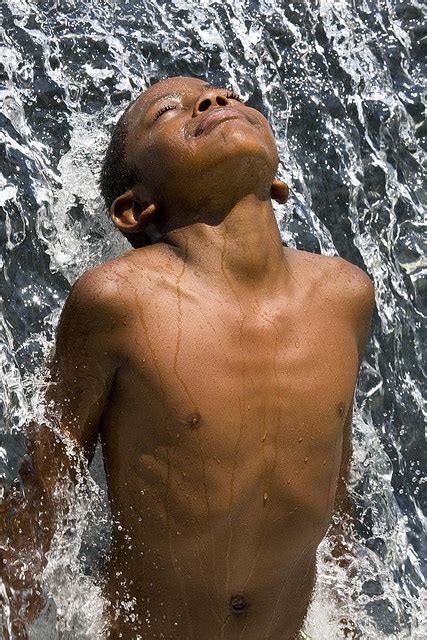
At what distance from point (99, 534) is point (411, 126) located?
2.08m

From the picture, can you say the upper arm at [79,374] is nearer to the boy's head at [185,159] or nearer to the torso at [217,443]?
the torso at [217,443]

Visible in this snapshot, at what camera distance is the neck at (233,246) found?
3.04m

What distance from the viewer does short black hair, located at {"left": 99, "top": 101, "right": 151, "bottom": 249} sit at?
3.22m

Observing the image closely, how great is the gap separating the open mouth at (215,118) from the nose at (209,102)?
48 mm

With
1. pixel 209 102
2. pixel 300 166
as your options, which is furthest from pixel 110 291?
pixel 300 166

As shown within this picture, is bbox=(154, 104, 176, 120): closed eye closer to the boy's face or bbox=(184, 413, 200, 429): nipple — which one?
the boy's face

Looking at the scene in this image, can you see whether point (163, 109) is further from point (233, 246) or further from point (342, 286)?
point (342, 286)

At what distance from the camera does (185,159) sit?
3045mm

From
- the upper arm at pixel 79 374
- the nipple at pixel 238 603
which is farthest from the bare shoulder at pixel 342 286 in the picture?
the nipple at pixel 238 603

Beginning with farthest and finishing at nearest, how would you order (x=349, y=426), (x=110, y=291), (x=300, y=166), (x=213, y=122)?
(x=300, y=166) → (x=349, y=426) → (x=213, y=122) → (x=110, y=291)

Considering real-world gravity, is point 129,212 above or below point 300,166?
above

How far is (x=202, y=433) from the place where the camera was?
2.96 metres

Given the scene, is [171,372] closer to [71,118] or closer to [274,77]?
[71,118]

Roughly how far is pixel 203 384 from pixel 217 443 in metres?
0.14
